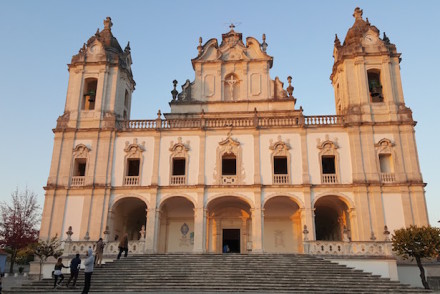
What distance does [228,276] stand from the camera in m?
15.7

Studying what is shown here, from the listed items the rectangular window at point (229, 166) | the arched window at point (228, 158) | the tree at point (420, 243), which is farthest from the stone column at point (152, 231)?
the tree at point (420, 243)

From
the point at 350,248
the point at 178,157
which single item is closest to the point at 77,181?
the point at 178,157

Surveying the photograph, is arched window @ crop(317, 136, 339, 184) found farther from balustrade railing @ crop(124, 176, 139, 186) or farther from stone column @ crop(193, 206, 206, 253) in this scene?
balustrade railing @ crop(124, 176, 139, 186)

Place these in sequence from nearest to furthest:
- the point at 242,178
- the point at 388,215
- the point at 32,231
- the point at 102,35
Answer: the point at 388,215, the point at 242,178, the point at 102,35, the point at 32,231

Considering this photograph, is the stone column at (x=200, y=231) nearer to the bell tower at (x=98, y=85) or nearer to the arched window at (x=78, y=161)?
the arched window at (x=78, y=161)

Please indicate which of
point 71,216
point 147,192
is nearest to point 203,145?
point 147,192

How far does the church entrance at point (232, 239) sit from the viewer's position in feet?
79.2

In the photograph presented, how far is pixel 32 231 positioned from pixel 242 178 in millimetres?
19462

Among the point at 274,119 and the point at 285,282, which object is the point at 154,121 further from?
the point at 285,282

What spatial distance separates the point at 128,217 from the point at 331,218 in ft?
42.6

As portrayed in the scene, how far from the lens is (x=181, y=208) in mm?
24719

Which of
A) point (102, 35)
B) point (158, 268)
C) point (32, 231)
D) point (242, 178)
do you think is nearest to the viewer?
point (158, 268)

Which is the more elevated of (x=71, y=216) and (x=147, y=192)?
(x=147, y=192)

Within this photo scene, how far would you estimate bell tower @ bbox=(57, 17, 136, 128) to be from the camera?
24.9 metres
